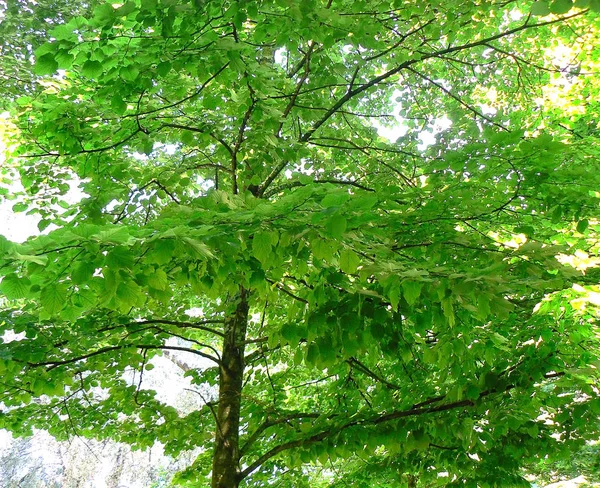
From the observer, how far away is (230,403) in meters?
3.51

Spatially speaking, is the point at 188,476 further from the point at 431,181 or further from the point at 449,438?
the point at 431,181

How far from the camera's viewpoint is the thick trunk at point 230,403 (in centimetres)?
330

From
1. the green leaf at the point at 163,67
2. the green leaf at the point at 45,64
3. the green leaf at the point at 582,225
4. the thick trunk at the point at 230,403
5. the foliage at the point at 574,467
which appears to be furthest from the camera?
the foliage at the point at 574,467

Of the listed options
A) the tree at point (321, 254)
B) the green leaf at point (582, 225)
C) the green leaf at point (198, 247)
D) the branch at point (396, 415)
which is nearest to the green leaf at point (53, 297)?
the tree at point (321, 254)

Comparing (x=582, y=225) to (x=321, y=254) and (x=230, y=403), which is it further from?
(x=230, y=403)

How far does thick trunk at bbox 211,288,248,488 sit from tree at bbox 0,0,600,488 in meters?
0.02

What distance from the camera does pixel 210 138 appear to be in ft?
11.1

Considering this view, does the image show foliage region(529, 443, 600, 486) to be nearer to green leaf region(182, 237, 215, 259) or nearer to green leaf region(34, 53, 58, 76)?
green leaf region(182, 237, 215, 259)

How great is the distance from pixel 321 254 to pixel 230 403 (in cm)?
235

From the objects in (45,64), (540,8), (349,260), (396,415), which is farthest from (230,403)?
(540,8)

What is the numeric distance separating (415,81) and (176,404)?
1410cm

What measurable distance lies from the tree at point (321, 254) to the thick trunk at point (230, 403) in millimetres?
17

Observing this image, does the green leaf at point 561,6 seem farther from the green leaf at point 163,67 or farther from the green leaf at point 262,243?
the green leaf at point 163,67

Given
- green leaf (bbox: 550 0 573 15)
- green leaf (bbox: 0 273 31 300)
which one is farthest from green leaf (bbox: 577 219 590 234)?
green leaf (bbox: 0 273 31 300)
